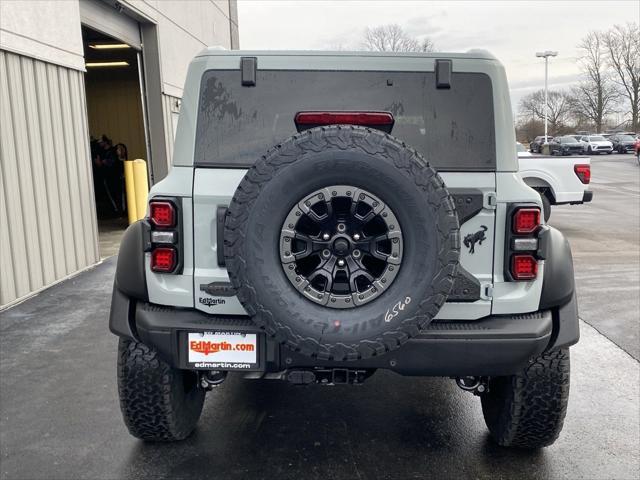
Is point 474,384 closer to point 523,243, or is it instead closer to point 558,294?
point 558,294

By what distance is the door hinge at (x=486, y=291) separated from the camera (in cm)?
278

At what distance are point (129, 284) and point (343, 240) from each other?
3.76ft

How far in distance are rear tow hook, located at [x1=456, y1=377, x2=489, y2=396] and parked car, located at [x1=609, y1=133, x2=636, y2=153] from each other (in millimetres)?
44068

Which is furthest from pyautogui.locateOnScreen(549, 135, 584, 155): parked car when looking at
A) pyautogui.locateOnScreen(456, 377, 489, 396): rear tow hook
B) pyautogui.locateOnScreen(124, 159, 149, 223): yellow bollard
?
pyautogui.locateOnScreen(456, 377, 489, 396): rear tow hook

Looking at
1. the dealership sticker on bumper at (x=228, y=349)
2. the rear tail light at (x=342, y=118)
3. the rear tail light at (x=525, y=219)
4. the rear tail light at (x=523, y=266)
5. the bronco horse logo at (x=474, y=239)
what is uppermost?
the rear tail light at (x=342, y=118)

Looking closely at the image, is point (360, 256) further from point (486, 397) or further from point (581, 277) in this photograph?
point (581, 277)

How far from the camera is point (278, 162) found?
2.43 meters

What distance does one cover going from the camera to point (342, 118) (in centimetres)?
267

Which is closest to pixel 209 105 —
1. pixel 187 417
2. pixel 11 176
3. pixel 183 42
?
pixel 187 417

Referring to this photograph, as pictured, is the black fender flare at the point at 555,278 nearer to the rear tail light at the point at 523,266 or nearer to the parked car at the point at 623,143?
the rear tail light at the point at 523,266

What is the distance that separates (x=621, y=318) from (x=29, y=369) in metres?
5.22

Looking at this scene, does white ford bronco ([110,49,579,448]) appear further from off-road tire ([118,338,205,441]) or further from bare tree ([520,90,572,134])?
bare tree ([520,90,572,134])

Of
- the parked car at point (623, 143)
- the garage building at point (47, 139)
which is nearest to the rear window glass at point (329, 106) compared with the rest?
the garage building at point (47, 139)

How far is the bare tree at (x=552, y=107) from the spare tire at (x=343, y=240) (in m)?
75.9
